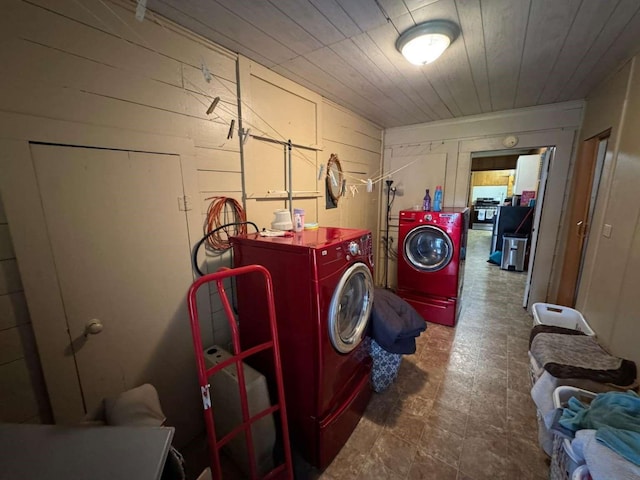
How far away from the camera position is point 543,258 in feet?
10.1

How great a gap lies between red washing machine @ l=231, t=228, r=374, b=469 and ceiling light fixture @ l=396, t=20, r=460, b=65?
1157 millimetres

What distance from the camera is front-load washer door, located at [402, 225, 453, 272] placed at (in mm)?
2869

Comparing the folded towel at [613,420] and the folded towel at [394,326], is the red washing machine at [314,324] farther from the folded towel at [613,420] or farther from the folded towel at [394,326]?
the folded towel at [613,420]

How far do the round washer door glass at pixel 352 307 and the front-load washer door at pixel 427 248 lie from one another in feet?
4.99

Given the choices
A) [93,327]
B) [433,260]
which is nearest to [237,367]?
[93,327]

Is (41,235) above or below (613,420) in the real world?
above

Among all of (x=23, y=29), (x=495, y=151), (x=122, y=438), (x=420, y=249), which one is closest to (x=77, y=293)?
(x=122, y=438)

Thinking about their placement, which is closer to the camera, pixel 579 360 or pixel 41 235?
pixel 41 235

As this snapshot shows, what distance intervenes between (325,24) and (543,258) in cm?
350

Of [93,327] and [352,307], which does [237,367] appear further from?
[352,307]

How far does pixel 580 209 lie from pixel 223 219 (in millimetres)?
3532

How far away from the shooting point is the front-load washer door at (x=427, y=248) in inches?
113

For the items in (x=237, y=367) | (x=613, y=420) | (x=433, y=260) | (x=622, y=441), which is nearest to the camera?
(x=622, y=441)

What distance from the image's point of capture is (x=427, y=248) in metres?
3.11
